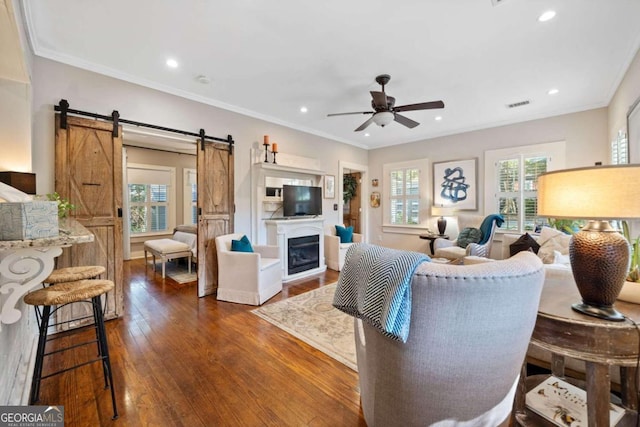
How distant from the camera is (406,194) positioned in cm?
596

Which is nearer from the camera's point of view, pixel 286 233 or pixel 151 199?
pixel 286 233

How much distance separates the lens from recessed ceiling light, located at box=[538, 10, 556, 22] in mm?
2025

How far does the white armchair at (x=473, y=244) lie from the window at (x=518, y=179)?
0.44 metres

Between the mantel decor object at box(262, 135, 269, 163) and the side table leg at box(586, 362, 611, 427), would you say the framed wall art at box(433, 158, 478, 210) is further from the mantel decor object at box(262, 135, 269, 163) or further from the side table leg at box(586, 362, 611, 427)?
the side table leg at box(586, 362, 611, 427)

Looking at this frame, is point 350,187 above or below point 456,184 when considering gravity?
above

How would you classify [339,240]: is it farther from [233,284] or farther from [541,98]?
[541,98]

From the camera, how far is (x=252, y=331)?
2.57 meters

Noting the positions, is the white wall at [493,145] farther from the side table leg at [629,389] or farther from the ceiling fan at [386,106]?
the side table leg at [629,389]

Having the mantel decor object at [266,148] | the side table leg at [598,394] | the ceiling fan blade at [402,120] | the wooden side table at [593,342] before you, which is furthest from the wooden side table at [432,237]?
the side table leg at [598,394]

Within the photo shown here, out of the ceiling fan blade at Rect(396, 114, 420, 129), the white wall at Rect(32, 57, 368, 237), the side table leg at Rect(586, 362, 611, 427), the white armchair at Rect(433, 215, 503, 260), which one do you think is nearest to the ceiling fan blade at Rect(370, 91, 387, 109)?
the ceiling fan blade at Rect(396, 114, 420, 129)

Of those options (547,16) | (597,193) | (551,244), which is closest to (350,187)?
(551,244)

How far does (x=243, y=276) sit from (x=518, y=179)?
4.80 m

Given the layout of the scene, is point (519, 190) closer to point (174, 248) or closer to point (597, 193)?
point (597, 193)

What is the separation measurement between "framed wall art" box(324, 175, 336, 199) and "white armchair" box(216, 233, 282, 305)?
2.29 m
